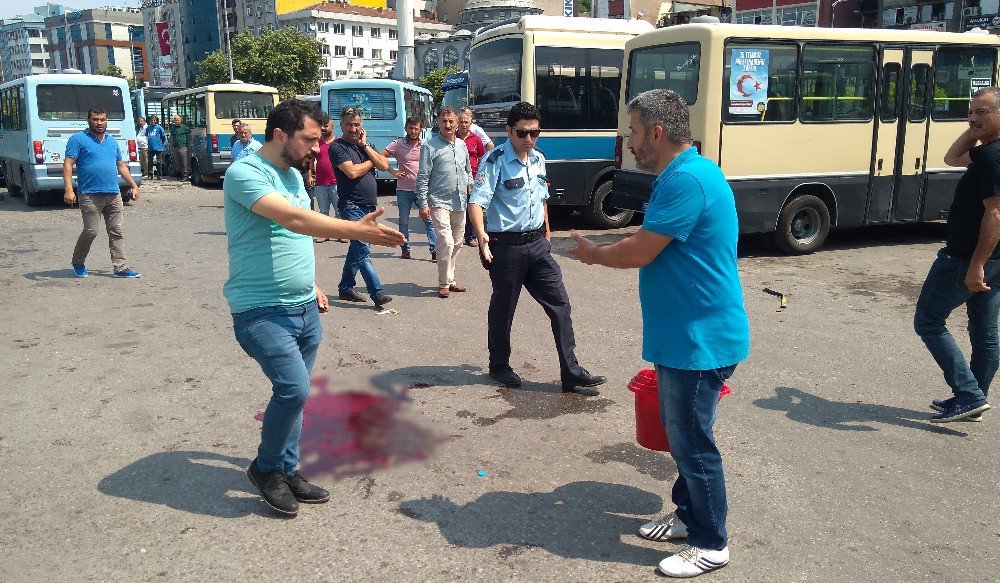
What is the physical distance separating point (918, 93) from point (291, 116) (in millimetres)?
10134

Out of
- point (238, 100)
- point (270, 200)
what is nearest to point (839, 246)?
point (270, 200)

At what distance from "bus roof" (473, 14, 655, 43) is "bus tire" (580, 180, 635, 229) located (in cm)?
249

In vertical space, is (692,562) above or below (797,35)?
below

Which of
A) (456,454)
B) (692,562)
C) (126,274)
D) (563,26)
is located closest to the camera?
(692,562)

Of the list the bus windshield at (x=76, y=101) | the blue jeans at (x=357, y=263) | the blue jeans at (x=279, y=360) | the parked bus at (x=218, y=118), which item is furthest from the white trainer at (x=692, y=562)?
the parked bus at (x=218, y=118)

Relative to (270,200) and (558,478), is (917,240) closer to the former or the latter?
(558,478)

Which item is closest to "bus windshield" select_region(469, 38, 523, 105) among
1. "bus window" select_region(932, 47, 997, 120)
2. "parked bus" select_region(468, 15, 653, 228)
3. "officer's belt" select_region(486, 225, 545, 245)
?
"parked bus" select_region(468, 15, 653, 228)

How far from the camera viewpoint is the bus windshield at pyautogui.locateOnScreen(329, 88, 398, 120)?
20016mm

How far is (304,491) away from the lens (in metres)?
3.89

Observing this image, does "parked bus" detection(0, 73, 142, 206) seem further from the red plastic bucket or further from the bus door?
the red plastic bucket

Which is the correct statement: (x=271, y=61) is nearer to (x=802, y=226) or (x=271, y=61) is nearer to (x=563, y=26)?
(x=563, y=26)

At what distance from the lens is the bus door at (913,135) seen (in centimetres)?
1092

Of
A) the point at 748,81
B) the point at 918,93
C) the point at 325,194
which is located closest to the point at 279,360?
the point at 325,194

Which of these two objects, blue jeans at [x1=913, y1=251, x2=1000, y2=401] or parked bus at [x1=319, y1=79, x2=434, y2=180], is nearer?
blue jeans at [x1=913, y1=251, x2=1000, y2=401]
